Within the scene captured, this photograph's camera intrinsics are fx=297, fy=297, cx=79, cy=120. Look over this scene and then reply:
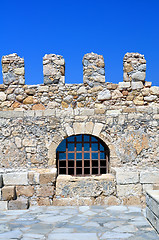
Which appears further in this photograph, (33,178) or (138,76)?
(138,76)

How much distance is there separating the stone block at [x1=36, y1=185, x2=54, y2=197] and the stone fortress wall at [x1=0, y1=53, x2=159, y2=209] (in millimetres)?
259

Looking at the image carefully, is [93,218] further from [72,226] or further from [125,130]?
[125,130]

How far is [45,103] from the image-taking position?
278 inches

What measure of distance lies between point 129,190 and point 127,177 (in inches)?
10.7

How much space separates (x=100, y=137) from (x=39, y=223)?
2651mm

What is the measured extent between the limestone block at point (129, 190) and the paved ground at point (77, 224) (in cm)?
32

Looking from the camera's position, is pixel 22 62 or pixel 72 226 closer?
pixel 72 226

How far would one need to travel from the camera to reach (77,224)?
15.4 feet

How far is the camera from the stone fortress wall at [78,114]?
6.82 m

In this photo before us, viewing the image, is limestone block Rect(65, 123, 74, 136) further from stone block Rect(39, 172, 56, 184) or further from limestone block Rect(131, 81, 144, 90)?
limestone block Rect(131, 81, 144, 90)

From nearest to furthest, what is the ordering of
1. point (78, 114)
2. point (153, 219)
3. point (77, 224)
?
point (153, 219) → point (77, 224) → point (78, 114)

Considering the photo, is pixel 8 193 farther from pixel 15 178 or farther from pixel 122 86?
pixel 122 86

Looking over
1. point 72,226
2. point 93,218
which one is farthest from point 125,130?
point 72,226

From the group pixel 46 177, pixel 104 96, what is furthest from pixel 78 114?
pixel 46 177
